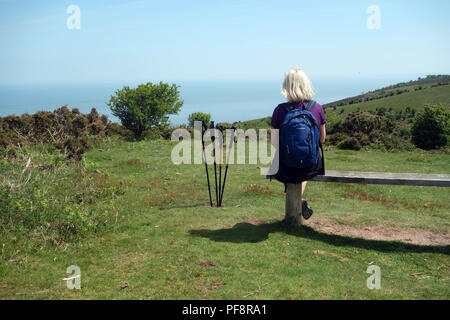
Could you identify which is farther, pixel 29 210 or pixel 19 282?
pixel 29 210

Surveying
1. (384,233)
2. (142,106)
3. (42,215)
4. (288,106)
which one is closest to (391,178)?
(384,233)

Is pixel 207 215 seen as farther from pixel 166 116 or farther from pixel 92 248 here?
pixel 166 116

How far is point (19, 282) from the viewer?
163 inches

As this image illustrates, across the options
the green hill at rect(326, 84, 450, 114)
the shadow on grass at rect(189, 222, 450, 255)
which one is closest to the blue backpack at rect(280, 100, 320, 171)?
the shadow on grass at rect(189, 222, 450, 255)

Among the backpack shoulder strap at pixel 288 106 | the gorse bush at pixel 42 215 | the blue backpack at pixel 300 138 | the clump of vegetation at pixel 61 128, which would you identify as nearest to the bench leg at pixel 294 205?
the blue backpack at pixel 300 138

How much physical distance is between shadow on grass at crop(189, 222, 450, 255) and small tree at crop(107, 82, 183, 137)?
44.4 feet

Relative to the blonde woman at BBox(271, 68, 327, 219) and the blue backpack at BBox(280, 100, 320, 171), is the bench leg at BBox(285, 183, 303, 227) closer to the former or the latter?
the blue backpack at BBox(280, 100, 320, 171)

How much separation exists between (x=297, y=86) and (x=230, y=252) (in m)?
2.44

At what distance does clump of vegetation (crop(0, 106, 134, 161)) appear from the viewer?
12836 millimetres

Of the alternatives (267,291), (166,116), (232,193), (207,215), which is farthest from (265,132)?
(267,291)

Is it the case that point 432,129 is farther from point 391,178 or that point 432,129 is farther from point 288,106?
point 288,106

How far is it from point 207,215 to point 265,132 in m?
12.0

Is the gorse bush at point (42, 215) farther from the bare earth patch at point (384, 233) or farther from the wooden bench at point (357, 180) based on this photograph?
the bare earth patch at point (384, 233)

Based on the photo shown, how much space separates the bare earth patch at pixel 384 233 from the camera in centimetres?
571
